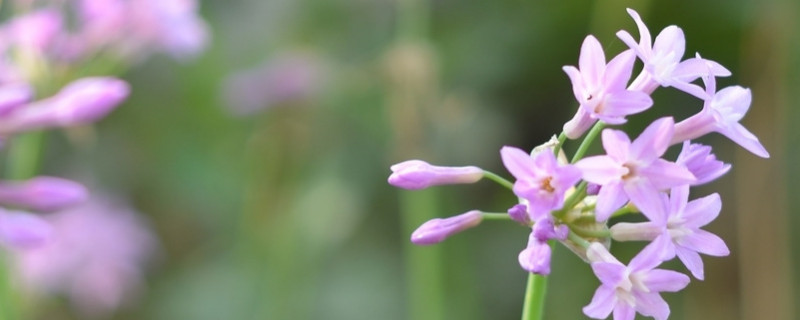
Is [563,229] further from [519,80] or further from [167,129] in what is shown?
[167,129]

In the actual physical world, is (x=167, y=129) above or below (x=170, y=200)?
above

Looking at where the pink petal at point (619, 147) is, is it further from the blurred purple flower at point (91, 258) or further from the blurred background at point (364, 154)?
the blurred purple flower at point (91, 258)

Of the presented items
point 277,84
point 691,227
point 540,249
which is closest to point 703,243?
point 691,227

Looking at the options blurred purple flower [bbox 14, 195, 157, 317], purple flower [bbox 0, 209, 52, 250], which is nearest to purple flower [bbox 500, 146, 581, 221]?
purple flower [bbox 0, 209, 52, 250]

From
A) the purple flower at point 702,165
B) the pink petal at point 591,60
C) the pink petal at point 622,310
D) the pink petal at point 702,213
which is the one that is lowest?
the pink petal at point 622,310

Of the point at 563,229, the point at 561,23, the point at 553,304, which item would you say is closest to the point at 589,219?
the point at 563,229

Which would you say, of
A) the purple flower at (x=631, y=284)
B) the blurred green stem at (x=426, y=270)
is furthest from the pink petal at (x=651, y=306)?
the blurred green stem at (x=426, y=270)
